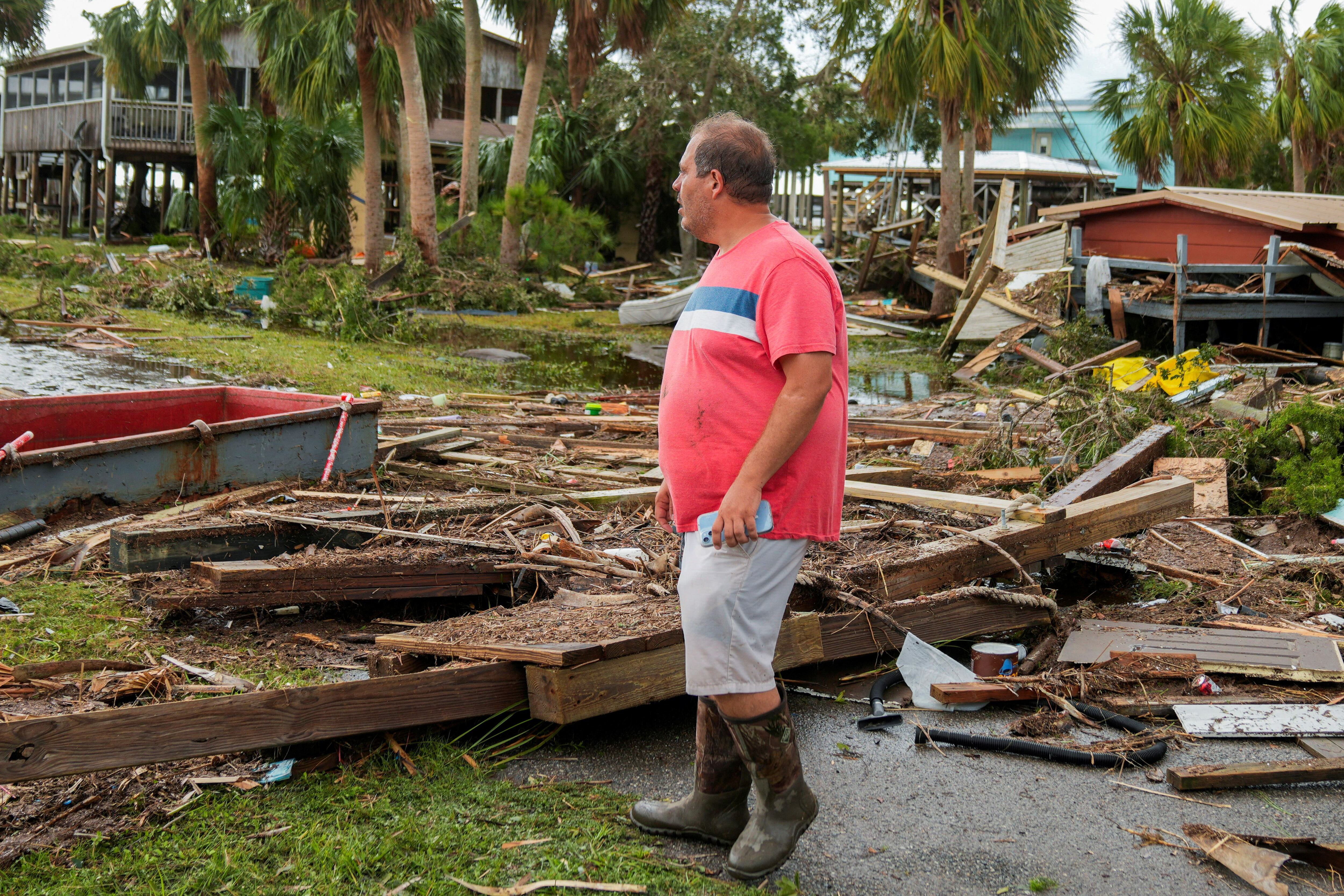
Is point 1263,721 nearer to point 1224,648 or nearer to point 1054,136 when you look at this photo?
point 1224,648

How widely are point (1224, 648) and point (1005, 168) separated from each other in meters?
29.7

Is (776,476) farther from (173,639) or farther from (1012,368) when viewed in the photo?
(1012,368)

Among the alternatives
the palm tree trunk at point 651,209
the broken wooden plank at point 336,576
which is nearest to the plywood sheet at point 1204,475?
the broken wooden plank at point 336,576

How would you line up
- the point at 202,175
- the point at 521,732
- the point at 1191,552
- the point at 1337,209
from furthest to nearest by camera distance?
1. the point at 202,175
2. the point at 1337,209
3. the point at 1191,552
4. the point at 521,732

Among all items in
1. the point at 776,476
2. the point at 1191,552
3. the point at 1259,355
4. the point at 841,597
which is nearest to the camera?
the point at 776,476

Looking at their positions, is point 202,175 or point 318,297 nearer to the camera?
point 318,297

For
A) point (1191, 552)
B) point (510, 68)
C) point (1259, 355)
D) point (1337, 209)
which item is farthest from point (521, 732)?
point (510, 68)

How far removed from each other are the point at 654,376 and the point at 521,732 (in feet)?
35.6

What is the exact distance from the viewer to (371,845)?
2854mm

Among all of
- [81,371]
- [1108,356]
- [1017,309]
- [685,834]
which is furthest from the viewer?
[1017,309]

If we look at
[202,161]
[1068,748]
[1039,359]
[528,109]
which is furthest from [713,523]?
[202,161]

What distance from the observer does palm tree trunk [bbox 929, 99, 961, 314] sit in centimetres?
1980

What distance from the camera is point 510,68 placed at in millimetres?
35281

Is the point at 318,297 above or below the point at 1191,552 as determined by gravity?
above
